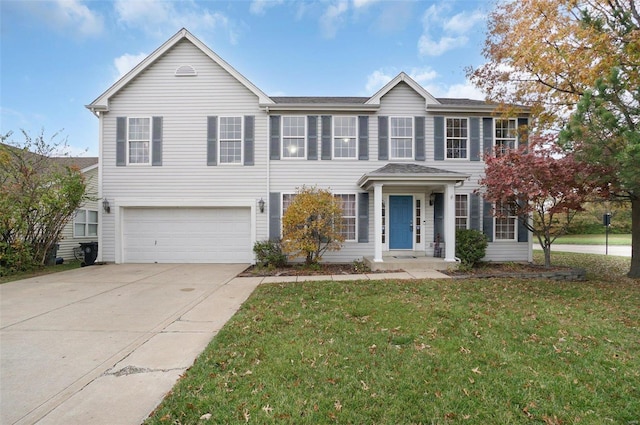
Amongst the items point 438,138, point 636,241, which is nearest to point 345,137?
point 438,138

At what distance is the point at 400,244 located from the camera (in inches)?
424

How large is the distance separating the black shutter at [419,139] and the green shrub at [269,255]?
630cm

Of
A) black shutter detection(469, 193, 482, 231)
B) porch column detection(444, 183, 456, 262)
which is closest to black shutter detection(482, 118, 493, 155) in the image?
black shutter detection(469, 193, 482, 231)

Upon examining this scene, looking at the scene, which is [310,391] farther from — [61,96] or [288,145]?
[61,96]

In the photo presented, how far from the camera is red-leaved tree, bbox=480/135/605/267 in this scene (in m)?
8.23

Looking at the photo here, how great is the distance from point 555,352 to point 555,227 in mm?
8018

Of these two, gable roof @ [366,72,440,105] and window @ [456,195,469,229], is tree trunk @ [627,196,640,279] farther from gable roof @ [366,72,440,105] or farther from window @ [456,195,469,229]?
gable roof @ [366,72,440,105]

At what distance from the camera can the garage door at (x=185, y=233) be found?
1105 centimetres

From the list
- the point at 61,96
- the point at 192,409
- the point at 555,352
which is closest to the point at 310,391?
the point at 192,409

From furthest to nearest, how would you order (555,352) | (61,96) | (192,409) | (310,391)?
1. (61,96)
2. (555,352)
3. (310,391)
4. (192,409)

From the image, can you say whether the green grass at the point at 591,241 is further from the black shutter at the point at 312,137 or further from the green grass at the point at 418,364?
the black shutter at the point at 312,137

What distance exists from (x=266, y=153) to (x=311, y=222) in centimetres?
350

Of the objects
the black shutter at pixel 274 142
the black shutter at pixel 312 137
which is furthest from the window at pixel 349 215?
the black shutter at pixel 274 142

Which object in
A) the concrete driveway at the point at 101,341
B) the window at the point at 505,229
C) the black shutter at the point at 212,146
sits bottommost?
the concrete driveway at the point at 101,341
